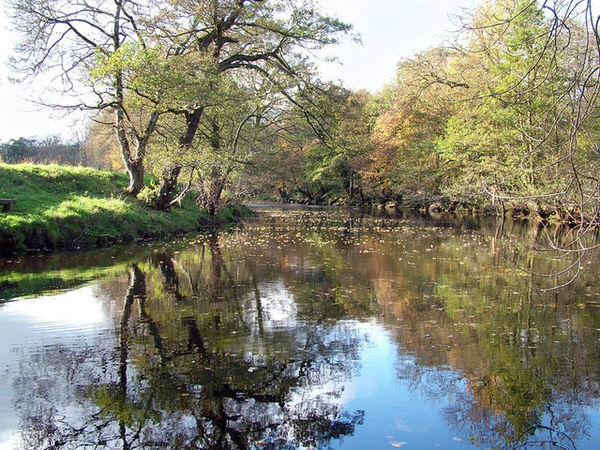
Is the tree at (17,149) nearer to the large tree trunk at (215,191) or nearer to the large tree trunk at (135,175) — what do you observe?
the large tree trunk at (215,191)

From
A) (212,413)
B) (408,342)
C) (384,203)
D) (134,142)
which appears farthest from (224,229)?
(384,203)

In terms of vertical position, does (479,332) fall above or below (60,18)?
below

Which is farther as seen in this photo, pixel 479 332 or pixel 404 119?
pixel 404 119

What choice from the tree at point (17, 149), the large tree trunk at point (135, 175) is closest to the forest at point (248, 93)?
the large tree trunk at point (135, 175)

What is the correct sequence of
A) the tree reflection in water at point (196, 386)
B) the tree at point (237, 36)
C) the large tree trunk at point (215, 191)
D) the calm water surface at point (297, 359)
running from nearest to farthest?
1. the tree reflection in water at point (196, 386)
2. the calm water surface at point (297, 359)
3. the tree at point (237, 36)
4. the large tree trunk at point (215, 191)

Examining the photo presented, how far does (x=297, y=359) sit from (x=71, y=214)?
1259 centimetres

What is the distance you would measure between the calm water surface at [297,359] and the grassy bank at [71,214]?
2.75m

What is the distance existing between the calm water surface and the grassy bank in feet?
9.04

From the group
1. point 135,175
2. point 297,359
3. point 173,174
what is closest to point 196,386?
point 297,359

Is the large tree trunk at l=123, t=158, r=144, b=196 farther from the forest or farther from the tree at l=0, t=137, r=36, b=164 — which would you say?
the tree at l=0, t=137, r=36, b=164

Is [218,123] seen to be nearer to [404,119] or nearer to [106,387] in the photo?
[404,119]

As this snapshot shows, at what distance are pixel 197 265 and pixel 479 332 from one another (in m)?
8.05

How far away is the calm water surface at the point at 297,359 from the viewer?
441 centimetres

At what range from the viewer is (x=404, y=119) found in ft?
132
